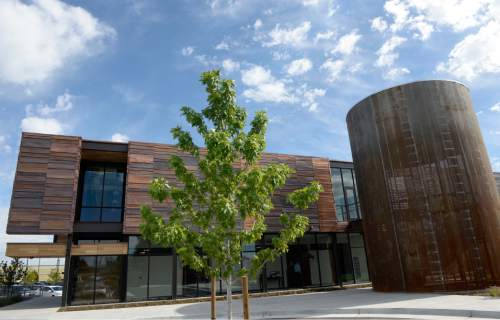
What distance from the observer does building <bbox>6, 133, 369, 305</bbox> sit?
16.9 metres

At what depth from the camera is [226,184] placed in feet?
25.8

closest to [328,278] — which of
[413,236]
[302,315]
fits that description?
[413,236]

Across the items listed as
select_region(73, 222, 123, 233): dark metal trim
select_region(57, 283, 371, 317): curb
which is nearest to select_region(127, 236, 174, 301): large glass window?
select_region(57, 283, 371, 317): curb

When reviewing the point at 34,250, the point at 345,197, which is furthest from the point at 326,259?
the point at 34,250

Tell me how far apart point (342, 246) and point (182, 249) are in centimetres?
1835

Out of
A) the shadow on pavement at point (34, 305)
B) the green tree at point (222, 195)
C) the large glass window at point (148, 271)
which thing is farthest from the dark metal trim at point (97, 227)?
the green tree at point (222, 195)

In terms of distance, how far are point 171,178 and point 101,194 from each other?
4.97 meters

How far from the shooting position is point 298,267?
73.1 feet

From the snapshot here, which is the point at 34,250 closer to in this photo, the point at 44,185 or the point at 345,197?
the point at 44,185

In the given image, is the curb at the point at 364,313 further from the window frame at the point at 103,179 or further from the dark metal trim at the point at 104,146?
the dark metal trim at the point at 104,146

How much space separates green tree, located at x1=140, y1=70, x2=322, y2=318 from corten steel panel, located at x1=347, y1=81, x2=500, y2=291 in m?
9.64

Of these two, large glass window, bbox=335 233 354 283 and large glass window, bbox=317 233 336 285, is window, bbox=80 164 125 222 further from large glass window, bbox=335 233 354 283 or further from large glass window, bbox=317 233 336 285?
large glass window, bbox=335 233 354 283

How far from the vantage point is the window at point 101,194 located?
2055 centimetres

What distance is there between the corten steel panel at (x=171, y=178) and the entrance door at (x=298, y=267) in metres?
1.96
